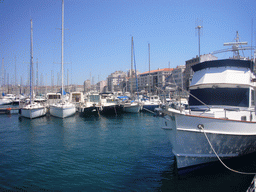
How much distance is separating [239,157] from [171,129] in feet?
11.5

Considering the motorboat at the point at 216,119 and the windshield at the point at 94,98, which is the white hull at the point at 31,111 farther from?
the motorboat at the point at 216,119

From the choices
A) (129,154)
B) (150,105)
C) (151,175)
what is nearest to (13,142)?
(129,154)

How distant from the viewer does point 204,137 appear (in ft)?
26.6

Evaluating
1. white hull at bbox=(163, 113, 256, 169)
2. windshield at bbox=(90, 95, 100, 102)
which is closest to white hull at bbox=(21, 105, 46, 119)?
windshield at bbox=(90, 95, 100, 102)

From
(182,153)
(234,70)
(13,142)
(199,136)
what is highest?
(234,70)

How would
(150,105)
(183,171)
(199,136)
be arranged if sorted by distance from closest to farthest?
(199,136), (183,171), (150,105)

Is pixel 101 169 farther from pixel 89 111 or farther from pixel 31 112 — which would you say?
pixel 89 111

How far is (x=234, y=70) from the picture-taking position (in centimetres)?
1019

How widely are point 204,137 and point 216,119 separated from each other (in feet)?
2.82

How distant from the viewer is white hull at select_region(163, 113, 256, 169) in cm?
798

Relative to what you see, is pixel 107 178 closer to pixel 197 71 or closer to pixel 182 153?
pixel 182 153

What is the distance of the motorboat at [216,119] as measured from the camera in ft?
26.3

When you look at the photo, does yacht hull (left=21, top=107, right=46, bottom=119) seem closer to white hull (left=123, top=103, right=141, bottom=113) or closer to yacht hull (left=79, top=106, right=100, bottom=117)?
yacht hull (left=79, top=106, right=100, bottom=117)

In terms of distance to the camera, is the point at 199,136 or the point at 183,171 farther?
the point at 183,171
